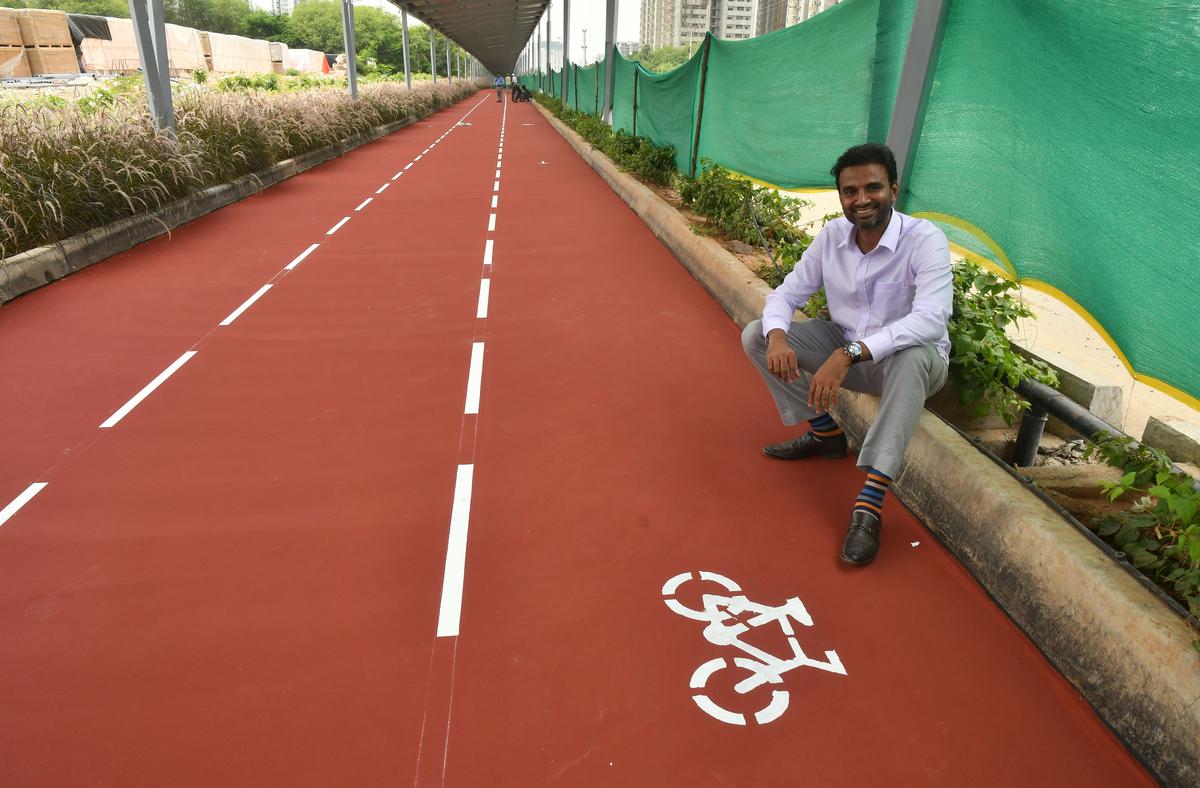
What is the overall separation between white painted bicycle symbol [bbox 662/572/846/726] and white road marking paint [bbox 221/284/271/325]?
4.93 meters

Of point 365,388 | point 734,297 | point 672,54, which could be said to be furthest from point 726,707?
point 672,54

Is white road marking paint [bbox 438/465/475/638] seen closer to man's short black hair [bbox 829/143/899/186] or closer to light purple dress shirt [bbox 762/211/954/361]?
light purple dress shirt [bbox 762/211/954/361]

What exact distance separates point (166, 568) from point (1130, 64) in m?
4.29

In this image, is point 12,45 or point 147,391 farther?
point 12,45

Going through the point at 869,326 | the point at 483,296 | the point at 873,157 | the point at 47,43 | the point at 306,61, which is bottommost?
the point at 483,296

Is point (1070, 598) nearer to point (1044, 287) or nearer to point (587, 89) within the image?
point (1044, 287)

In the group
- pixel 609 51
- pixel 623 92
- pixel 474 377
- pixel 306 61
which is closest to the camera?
pixel 474 377

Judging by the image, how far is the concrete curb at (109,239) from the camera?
22.7 feet

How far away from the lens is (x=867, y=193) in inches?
132

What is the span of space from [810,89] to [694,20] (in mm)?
69969

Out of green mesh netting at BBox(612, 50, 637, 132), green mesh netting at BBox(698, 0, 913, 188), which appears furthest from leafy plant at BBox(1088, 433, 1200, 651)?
green mesh netting at BBox(612, 50, 637, 132)

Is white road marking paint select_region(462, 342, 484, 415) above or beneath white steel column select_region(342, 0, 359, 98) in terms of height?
beneath

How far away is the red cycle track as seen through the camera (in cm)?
230

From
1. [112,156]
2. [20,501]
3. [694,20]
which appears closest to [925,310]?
[20,501]
